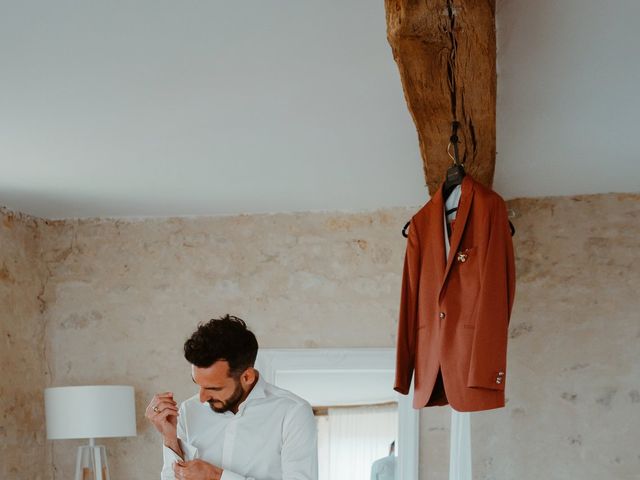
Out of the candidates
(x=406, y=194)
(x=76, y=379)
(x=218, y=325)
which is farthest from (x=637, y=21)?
(x=76, y=379)

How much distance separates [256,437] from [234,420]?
4.6 inches

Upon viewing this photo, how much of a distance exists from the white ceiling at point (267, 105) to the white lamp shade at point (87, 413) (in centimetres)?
117

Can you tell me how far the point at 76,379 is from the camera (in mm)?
5867

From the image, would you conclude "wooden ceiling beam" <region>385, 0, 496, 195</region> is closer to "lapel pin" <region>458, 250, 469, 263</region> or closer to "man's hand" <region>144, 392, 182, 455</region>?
"lapel pin" <region>458, 250, 469, 263</region>

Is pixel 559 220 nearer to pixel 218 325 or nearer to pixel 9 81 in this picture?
pixel 218 325

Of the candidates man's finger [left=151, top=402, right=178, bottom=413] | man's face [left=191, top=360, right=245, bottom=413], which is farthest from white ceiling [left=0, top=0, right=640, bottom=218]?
man's finger [left=151, top=402, right=178, bottom=413]

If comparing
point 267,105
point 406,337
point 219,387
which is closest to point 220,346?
point 219,387

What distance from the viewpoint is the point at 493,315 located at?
10.2 feet

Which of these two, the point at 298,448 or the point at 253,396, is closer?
the point at 298,448

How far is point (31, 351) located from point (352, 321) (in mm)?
2098

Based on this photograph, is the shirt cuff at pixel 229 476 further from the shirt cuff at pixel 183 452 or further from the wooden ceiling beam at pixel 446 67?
the wooden ceiling beam at pixel 446 67

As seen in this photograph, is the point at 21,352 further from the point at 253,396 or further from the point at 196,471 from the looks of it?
the point at 196,471

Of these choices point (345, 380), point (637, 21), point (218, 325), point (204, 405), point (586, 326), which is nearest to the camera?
point (637, 21)

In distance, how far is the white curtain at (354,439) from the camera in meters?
5.43
